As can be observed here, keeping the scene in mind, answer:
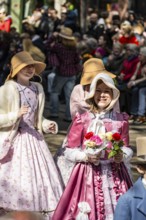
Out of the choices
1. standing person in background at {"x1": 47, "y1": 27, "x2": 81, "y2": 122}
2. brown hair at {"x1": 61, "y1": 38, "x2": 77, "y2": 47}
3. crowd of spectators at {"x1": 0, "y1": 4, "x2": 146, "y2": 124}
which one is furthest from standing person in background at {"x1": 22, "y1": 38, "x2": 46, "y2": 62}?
brown hair at {"x1": 61, "y1": 38, "x2": 77, "y2": 47}

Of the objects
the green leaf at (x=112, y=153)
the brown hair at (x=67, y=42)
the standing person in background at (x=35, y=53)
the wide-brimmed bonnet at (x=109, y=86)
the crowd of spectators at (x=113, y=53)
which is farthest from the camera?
the crowd of spectators at (x=113, y=53)

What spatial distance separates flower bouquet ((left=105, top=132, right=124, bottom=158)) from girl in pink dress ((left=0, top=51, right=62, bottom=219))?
1.12 meters

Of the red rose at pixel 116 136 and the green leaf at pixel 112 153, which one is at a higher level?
the red rose at pixel 116 136

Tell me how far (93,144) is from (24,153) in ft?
4.14

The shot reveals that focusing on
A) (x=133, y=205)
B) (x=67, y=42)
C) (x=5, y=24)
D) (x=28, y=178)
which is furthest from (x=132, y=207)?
(x=5, y=24)

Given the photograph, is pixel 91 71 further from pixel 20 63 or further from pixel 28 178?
pixel 28 178

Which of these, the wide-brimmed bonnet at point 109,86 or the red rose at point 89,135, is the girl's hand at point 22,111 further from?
the red rose at point 89,135

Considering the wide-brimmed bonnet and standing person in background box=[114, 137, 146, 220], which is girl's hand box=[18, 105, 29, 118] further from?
standing person in background box=[114, 137, 146, 220]

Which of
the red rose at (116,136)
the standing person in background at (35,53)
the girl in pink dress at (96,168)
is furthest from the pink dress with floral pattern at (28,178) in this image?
the standing person in background at (35,53)

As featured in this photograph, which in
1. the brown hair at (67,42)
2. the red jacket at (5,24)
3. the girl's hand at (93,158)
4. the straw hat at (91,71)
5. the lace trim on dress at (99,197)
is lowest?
the lace trim on dress at (99,197)

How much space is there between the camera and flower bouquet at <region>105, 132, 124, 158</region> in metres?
6.82

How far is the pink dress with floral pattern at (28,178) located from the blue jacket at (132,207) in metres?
2.68

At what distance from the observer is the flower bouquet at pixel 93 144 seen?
6.80 metres

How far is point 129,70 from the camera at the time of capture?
1533 centimetres
